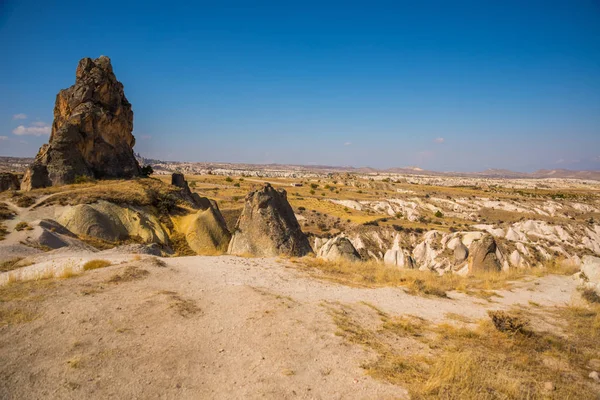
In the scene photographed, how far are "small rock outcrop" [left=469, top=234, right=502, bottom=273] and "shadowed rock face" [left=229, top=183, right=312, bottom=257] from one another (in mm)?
10565

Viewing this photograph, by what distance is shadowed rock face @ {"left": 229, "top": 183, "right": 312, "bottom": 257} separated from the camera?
14.8m

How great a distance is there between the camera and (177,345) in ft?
17.7

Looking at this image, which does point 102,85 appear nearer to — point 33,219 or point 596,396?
point 33,219

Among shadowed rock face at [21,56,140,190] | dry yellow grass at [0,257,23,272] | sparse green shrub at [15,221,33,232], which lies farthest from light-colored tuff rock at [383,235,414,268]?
shadowed rock face at [21,56,140,190]

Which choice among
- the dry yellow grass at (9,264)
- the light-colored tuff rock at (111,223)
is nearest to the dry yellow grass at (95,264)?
the dry yellow grass at (9,264)

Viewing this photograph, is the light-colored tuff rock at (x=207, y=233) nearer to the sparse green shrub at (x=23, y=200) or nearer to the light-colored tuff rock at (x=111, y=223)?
the light-colored tuff rock at (x=111, y=223)

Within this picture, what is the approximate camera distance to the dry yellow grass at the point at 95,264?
31.5ft

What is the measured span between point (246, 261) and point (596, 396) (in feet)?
31.2

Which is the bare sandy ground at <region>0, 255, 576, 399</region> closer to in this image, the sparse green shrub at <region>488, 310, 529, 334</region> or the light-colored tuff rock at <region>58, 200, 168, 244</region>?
the sparse green shrub at <region>488, 310, 529, 334</region>

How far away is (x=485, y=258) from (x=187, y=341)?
732 inches

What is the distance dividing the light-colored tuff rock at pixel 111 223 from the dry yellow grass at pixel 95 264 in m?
7.83

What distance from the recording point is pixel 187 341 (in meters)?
5.58

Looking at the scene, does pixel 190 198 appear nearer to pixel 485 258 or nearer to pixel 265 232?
pixel 265 232

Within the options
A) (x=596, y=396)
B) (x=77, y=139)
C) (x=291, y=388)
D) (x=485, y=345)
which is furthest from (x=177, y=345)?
(x=77, y=139)
